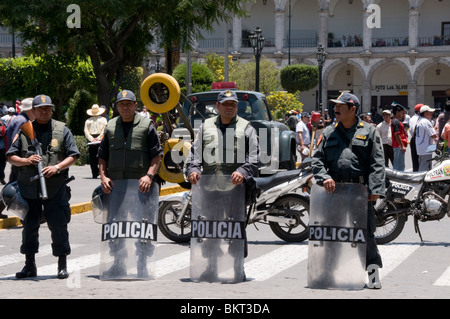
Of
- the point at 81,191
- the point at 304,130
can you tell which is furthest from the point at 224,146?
the point at 304,130

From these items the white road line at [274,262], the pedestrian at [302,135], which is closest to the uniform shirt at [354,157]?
the white road line at [274,262]

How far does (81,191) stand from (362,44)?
48.9 meters

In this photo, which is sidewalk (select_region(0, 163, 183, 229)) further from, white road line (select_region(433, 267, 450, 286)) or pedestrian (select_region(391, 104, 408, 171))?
white road line (select_region(433, 267, 450, 286))

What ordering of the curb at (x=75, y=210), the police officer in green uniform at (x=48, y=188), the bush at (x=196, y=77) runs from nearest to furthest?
the police officer in green uniform at (x=48, y=188)
the curb at (x=75, y=210)
the bush at (x=196, y=77)

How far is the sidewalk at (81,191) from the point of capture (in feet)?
40.1

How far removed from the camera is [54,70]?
2519 cm

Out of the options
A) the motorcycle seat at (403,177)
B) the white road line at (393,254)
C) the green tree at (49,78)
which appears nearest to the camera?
the white road line at (393,254)

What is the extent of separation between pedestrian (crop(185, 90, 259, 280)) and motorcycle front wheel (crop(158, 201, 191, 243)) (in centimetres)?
255

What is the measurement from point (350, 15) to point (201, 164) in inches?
2279

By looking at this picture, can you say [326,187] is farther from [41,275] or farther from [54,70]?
[54,70]

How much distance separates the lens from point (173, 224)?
10.6 meters

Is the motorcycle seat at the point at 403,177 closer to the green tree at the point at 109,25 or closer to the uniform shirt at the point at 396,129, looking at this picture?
the uniform shirt at the point at 396,129

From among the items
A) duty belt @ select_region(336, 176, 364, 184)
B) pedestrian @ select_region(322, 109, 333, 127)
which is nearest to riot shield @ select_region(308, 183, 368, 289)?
duty belt @ select_region(336, 176, 364, 184)

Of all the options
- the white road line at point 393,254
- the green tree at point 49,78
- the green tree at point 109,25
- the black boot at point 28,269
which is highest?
the green tree at point 109,25
